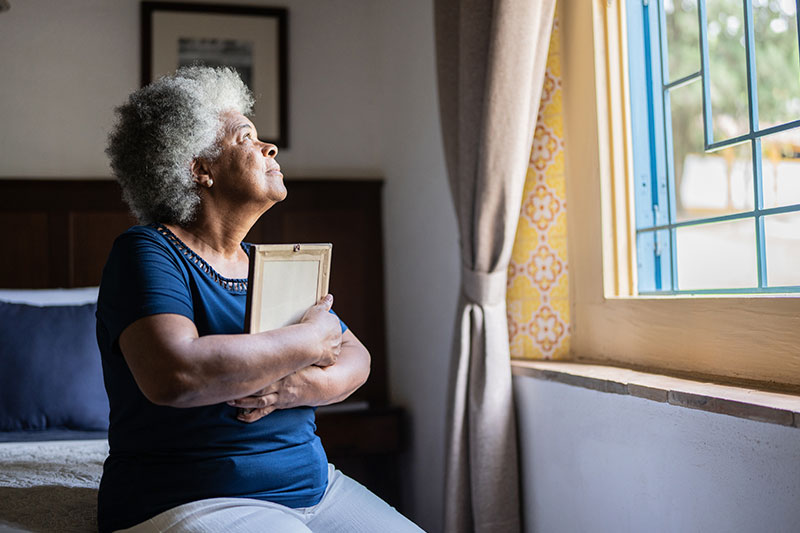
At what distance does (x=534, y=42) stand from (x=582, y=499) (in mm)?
1090

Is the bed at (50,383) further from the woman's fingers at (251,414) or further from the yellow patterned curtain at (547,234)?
the yellow patterned curtain at (547,234)

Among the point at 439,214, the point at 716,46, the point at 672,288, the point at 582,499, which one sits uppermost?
the point at 716,46

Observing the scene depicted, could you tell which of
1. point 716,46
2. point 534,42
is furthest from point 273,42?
point 716,46

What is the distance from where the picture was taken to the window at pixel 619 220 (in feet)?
5.03

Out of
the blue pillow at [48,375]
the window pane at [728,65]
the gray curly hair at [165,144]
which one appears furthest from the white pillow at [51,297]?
the window pane at [728,65]

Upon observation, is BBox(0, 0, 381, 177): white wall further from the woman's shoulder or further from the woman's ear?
the woman's shoulder

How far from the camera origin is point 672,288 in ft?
5.70

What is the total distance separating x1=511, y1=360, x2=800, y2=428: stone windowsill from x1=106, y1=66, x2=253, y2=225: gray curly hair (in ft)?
3.04

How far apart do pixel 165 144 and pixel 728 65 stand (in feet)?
3.86

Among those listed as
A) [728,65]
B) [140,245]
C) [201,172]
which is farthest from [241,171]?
[728,65]

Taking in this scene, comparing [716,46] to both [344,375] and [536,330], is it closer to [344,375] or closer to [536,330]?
[536,330]

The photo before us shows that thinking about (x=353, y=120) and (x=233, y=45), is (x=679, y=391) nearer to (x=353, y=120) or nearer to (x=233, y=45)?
(x=353, y=120)

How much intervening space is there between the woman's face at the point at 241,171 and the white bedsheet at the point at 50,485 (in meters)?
0.67

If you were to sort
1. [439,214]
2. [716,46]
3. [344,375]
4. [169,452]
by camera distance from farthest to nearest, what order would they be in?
1. [439,214]
2. [716,46]
3. [344,375]
4. [169,452]
